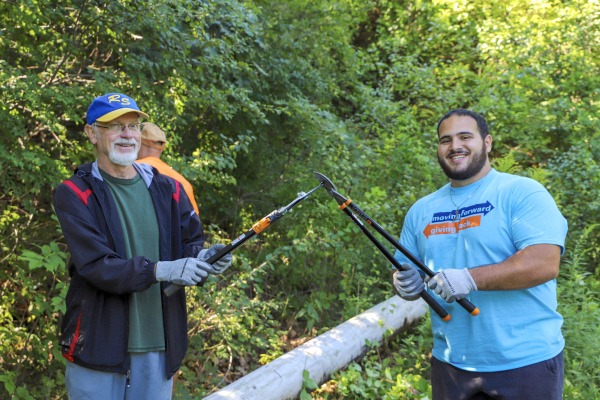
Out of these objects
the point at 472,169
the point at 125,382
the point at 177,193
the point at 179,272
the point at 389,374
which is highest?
the point at 472,169

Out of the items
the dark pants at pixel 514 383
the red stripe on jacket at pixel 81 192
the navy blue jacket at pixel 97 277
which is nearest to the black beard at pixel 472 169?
the dark pants at pixel 514 383

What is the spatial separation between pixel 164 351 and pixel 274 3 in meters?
6.31

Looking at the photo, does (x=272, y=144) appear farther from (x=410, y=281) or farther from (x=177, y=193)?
(x=410, y=281)

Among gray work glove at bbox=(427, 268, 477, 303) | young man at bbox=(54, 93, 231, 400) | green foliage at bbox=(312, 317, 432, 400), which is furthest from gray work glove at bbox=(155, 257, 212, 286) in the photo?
green foliage at bbox=(312, 317, 432, 400)

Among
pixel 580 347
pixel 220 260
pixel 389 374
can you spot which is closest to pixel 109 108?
pixel 220 260

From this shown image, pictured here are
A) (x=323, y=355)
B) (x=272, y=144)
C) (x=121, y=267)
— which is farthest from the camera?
(x=272, y=144)

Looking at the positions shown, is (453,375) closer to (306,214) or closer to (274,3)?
(306,214)

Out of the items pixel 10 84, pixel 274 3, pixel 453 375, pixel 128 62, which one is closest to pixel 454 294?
pixel 453 375

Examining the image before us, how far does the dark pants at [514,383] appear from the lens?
2672 mm

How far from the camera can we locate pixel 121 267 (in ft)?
8.78

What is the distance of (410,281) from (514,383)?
646 mm

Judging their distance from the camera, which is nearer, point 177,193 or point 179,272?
point 179,272

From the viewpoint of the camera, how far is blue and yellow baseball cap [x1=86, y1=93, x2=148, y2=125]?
296 centimetres

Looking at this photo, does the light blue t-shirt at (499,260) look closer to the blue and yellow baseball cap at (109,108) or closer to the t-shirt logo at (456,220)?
the t-shirt logo at (456,220)
